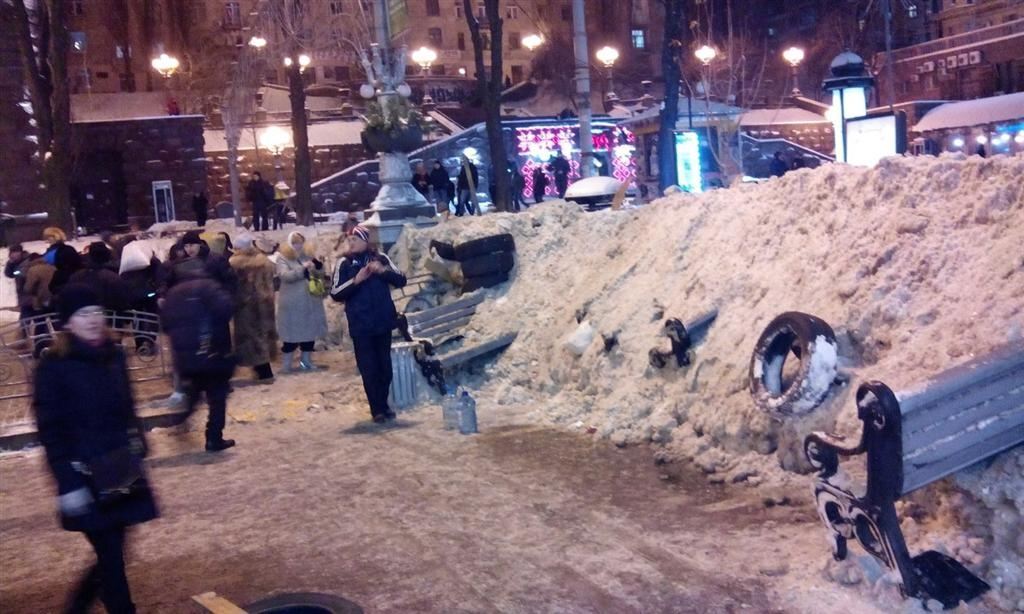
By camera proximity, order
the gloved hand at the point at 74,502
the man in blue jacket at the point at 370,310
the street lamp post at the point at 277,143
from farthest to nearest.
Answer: the street lamp post at the point at 277,143
the man in blue jacket at the point at 370,310
the gloved hand at the point at 74,502

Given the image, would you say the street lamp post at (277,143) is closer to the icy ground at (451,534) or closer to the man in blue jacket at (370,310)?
the man in blue jacket at (370,310)

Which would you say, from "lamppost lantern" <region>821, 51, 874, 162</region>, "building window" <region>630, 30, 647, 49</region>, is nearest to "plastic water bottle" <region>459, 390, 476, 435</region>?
"lamppost lantern" <region>821, 51, 874, 162</region>

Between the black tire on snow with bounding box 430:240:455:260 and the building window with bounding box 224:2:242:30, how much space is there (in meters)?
44.1

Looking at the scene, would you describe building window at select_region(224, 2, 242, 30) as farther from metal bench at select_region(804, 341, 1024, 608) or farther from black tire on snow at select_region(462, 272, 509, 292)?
metal bench at select_region(804, 341, 1024, 608)

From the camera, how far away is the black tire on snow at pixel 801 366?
625 centimetres

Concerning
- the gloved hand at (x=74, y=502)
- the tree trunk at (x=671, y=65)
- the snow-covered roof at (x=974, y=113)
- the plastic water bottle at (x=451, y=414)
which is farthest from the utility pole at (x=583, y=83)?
the snow-covered roof at (x=974, y=113)

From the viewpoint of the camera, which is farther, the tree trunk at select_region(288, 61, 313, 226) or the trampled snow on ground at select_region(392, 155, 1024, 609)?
the tree trunk at select_region(288, 61, 313, 226)

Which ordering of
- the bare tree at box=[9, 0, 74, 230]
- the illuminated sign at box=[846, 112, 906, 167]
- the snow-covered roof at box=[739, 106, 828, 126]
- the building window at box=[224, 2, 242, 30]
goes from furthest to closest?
1. the building window at box=[224, 2, 242, 30]
2. the snow-covered roof at box=[739, 106, 828, 126]
3. the bare tree at box=[9, 0, 74, 230]
4. the illuminated sign at box=[846, 112, 906, 167]

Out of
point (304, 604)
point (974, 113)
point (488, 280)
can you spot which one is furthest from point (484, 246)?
point (974, 113)

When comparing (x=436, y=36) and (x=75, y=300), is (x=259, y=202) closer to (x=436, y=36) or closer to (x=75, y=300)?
(x=75, y=300)

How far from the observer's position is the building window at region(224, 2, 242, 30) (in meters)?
52.7

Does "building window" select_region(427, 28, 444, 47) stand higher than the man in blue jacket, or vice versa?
"building window" select_region(427, 28, 444, 47)

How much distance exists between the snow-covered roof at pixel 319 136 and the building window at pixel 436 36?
28.7 meters

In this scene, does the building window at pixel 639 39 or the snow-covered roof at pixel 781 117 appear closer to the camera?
Answer: the snow-covered roof at pixel 781 117
